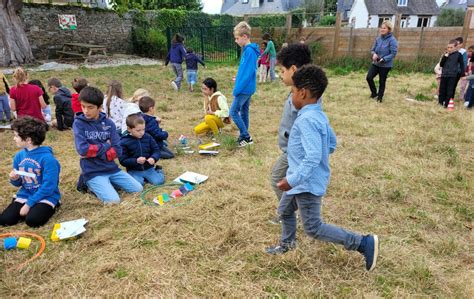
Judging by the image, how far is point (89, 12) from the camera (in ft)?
62.0

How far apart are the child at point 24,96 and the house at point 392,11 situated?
44.5 metres

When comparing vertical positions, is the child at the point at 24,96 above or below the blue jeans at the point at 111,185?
above

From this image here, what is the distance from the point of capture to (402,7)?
45562mm

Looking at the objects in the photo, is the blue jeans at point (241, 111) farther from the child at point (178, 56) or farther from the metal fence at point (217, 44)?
the metal fence at point (217, 44)

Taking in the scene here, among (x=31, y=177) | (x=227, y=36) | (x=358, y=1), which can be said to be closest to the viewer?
(x=31, y=177)

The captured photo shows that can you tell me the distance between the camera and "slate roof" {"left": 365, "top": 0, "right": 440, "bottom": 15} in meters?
44.7

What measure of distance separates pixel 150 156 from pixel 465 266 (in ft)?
11.6

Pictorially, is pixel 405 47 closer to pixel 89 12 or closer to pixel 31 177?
pixel 31 177

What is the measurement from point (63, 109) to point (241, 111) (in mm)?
3412

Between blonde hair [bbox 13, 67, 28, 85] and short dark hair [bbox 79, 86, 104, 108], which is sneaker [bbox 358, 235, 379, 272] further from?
blonde hair [bbox 13, 67, 28, 85]

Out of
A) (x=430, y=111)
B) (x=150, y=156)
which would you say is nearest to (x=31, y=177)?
(x=150, y=156)

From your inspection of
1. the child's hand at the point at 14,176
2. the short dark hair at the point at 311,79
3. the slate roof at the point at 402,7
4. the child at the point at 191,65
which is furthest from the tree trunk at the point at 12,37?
the slate roof at the point at 402,7

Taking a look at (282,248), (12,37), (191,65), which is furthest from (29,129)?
(12,37)

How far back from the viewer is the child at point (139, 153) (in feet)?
13.9
